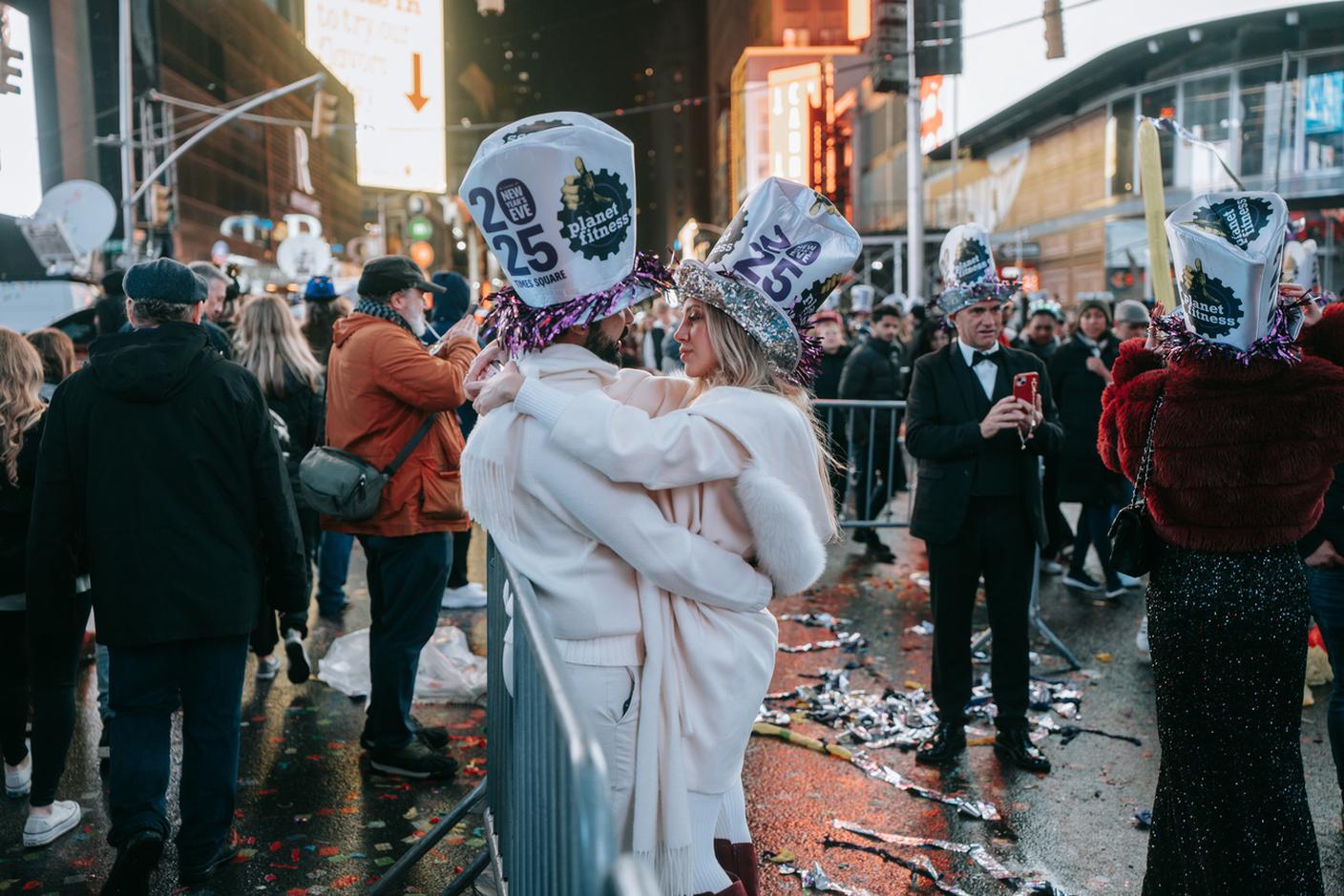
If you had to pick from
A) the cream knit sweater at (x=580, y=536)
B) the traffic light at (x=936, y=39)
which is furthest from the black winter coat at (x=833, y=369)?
the traffic light at (x=936, y=39)

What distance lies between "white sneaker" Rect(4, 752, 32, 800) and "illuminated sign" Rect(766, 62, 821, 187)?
5106 centimetres

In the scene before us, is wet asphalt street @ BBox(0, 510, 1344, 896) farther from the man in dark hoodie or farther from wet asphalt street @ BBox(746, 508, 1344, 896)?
the man in dark hoodie

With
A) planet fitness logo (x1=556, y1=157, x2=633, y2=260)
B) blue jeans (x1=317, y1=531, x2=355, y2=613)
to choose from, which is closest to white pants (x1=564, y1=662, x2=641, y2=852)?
planet fitness logo (x1=556, y1=157, x2=633, y2=260)

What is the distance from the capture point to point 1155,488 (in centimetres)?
361

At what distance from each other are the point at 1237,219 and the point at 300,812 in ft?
14.0

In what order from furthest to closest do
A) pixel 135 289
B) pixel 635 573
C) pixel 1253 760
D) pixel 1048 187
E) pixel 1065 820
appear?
pixel 1048 187 → pixel 1065 820 → pixel 135 289 → pixel 1253 760 → pixel 635 573

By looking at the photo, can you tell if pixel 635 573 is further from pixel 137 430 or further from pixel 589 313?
pixel 137 430

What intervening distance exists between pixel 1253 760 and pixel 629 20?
6616 inches

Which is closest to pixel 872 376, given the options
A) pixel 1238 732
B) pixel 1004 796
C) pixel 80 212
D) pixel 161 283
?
pixel 1004 796

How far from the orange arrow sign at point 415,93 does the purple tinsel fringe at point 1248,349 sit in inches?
1765

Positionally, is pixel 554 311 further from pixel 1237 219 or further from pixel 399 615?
pixel 399 615

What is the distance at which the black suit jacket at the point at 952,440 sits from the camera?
5152mm

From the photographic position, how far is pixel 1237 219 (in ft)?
11.0

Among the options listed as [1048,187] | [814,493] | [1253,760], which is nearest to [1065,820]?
[1253,760]
